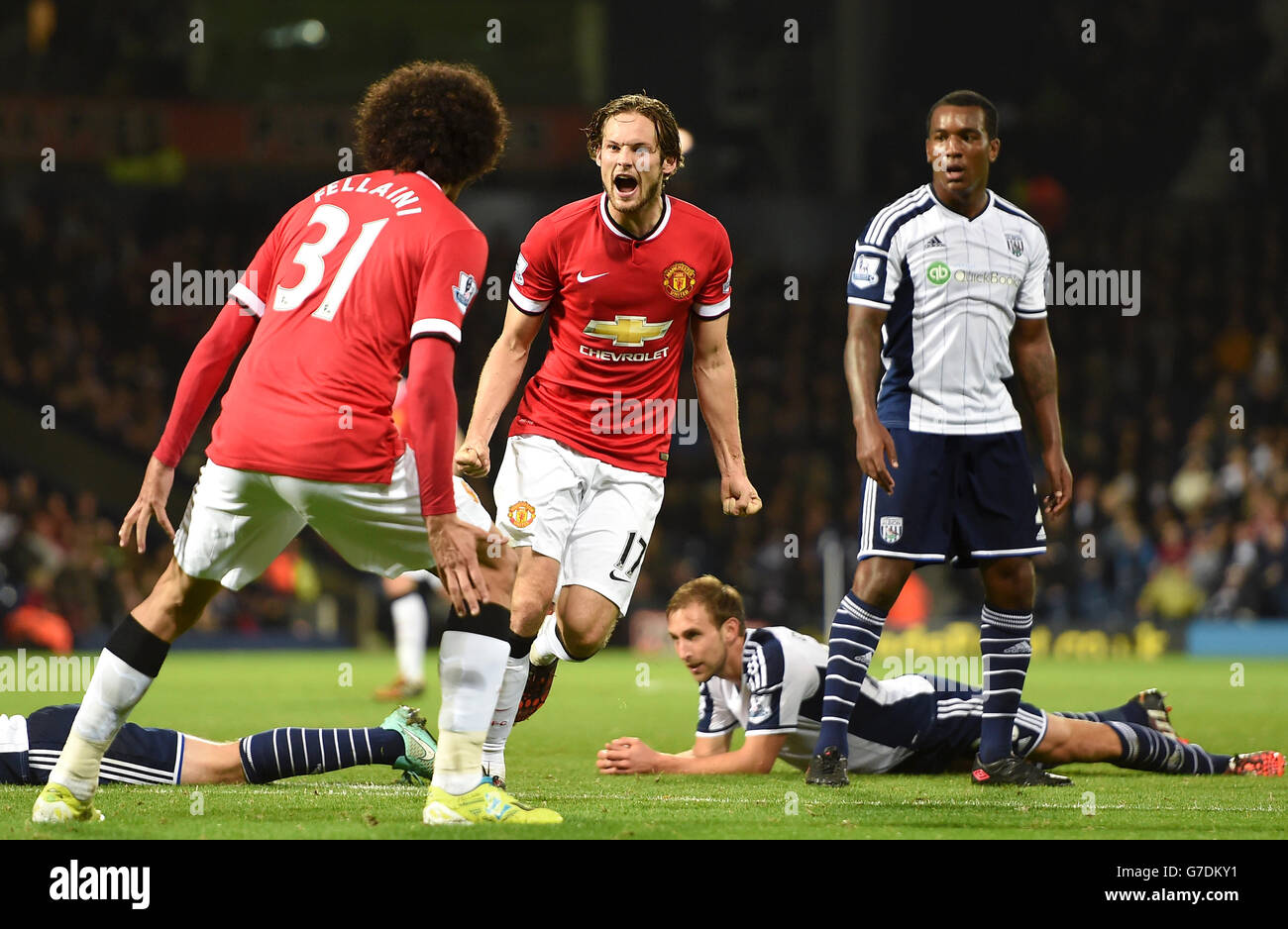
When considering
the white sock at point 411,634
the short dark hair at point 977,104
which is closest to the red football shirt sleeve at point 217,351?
the short dark hair at point 977,104

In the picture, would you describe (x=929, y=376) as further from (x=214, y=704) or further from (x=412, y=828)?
(x=214, y=704)

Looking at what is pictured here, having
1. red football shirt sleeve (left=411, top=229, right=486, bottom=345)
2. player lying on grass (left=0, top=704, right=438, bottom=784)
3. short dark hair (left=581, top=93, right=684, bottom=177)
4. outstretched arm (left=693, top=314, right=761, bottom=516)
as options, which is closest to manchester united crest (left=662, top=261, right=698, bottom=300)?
outstretched arm (left=693, top=314, right=761, bottom=516)

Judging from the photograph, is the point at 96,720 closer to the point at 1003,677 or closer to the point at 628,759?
the point at 628,759

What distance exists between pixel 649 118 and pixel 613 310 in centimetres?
69

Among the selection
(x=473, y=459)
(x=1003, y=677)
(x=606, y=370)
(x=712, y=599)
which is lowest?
(x=1003, y=677)

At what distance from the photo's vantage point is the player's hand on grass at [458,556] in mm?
4234

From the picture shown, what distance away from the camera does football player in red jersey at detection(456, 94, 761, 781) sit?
560 cm

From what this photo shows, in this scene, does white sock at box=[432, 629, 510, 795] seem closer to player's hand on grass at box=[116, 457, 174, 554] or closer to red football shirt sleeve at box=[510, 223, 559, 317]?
player's hand on grass at box=[116, 457, 174, 554]

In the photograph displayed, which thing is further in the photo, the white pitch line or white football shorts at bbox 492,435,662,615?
white football shorts at bbox 492,435,662,615

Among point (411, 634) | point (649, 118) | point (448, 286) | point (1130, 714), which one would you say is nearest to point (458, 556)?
point (448, 286)

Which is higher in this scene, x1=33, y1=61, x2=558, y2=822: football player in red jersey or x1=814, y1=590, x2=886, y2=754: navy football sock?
x1=33, y1=61, x2=558, y2=822: football player in red jersey

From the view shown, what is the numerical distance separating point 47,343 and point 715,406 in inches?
673

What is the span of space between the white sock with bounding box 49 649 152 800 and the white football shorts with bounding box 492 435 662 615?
149 centimetres

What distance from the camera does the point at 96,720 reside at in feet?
14.7
